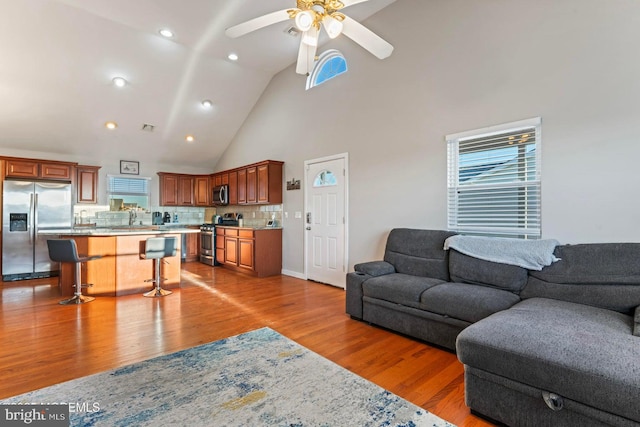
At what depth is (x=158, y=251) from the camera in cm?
446

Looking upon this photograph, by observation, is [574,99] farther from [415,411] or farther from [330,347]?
[330,347]

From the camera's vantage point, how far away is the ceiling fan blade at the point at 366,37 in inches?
96.7

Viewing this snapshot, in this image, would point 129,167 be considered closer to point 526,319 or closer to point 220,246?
point 220,246

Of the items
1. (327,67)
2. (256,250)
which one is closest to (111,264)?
(256,250)

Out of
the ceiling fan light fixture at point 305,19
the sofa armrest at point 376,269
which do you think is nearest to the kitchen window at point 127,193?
the sofa armrest at point 376,269

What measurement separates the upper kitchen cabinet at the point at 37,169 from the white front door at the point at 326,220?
15.8 feet

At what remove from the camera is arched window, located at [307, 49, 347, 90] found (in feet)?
16.8

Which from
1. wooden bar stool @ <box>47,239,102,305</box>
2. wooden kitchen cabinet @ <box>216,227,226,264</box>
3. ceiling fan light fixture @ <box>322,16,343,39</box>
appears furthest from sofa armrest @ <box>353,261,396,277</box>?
wooden kitchen cabinet @ <box>216,227,226,264</box>

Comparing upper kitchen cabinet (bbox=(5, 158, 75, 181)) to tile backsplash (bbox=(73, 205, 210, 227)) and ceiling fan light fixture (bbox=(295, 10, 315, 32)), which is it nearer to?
tile backsplash (bbox=(73, 205, 210, 227))

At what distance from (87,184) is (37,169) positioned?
35.2 inches

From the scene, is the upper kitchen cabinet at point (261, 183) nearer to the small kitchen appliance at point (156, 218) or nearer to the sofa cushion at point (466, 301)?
the small kitchen appliance at point (156, 218)

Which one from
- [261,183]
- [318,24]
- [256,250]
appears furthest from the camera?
[261,183]

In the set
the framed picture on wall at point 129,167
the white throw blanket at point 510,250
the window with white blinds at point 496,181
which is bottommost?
the white throw blanket at point 510,250

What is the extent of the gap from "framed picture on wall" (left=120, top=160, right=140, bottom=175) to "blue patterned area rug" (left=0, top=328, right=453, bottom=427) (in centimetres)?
621
